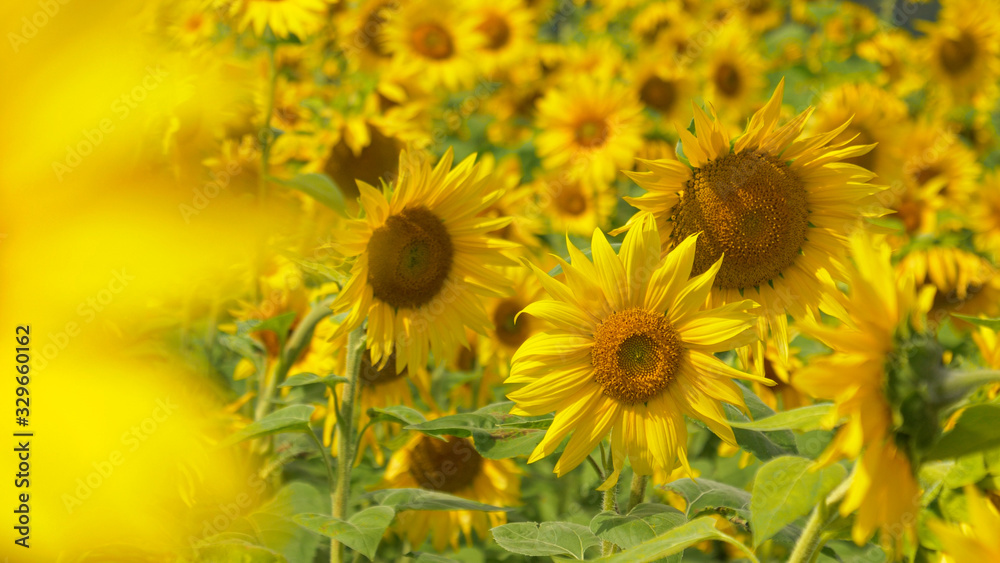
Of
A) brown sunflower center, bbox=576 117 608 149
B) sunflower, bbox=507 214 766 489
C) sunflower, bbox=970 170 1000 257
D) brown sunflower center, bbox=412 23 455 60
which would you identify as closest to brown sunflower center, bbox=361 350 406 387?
sunflower, bbox=507 214 766 489

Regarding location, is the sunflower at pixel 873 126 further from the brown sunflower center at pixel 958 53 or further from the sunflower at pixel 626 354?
the sunflower at pixel 626 354

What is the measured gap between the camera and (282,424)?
101 centimetres

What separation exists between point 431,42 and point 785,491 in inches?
104

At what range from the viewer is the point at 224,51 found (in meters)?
1.79

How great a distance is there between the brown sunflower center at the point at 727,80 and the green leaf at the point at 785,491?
3009mm

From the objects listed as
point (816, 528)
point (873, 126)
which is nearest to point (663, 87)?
point (873, 126)

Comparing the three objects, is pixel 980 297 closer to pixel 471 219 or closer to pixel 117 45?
pixel 471 219

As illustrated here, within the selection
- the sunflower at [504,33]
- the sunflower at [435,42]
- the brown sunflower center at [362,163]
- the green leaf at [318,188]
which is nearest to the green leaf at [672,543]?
the green leaf at [318,188]

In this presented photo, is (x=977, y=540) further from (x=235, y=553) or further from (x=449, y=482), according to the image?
(x=449, y=482)

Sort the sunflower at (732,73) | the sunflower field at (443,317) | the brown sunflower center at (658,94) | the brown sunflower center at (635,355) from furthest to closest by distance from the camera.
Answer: the sunflower at (732,73) → the brown sunflower center at (658,94) → the brown sunflower center at (635,355) → the sunflower field at (443,317)

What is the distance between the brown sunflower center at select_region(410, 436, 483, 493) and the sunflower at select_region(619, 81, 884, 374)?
75 centimetres

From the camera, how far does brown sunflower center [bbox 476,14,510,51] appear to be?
340 centimetres

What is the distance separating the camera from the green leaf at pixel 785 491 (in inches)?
25.1

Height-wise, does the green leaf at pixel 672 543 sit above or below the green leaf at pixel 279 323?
below
